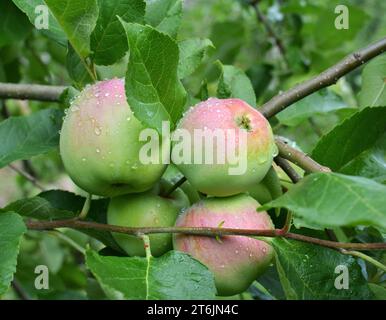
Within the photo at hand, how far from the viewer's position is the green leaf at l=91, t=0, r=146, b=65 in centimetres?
77

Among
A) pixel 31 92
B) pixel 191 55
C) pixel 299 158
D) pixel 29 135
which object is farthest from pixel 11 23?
pixel 299 158

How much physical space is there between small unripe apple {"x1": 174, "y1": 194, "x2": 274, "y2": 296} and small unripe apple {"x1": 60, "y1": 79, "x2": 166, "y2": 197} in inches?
2.9

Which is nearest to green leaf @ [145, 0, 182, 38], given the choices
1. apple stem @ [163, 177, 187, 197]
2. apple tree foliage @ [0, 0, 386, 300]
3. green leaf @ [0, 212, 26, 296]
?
apple tree foliage @ [0, 0, 386, 300]

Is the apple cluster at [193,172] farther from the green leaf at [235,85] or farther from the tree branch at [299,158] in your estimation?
the green leaf at [235,85]

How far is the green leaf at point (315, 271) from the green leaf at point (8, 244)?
11.3 inches

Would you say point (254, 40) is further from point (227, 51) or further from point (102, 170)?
point (102, 170)

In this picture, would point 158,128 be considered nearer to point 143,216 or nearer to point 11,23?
point 143,216

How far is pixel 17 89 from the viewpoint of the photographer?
39.1 inches

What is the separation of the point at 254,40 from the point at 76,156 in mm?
1434

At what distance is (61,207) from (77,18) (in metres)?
0.28

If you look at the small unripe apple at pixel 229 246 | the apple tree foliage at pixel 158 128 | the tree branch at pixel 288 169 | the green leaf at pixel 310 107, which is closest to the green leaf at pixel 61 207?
A: the apple tree foliage at pixel 158 128

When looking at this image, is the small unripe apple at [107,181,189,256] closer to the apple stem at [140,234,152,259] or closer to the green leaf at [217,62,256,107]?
the apple stem at [140,234,152,259]

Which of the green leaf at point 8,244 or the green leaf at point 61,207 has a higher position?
the green leaf at point 8,244

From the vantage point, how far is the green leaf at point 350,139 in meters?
0.81
